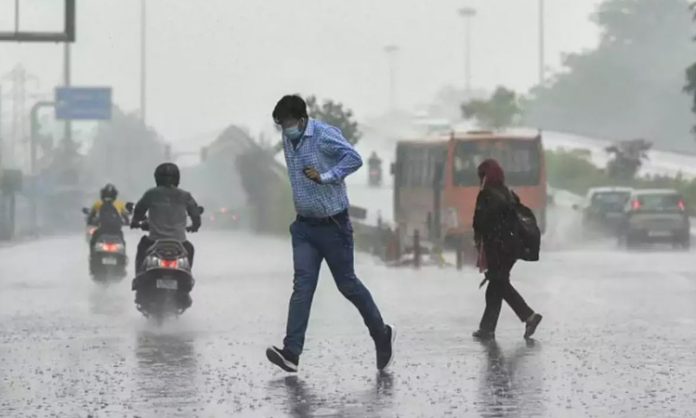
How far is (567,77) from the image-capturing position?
570ft

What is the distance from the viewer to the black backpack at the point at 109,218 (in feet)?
87.4

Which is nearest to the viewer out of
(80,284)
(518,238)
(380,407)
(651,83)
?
(380,407)

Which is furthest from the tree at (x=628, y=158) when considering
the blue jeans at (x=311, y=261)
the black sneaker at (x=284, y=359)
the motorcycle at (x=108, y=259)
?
the black sneaker at (x=284, y=359)

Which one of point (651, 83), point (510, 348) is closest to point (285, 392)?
point (510, 348)

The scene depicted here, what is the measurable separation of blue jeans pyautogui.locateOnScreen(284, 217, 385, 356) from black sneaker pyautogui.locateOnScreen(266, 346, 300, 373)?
0.04 meters

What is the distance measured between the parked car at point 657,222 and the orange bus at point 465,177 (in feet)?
9.58

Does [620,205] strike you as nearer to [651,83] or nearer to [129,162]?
[129,162]

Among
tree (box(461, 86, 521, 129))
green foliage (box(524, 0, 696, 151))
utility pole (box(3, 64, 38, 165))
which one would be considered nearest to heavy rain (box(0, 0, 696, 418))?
tree (box(461, 86, 521, 129))

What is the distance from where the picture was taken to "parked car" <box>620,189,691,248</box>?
1836 inches

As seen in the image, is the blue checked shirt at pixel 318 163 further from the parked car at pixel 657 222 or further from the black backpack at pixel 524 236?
the parked car at pixel 657 222

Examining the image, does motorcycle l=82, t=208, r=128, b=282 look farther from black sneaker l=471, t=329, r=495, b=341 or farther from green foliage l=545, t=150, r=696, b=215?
green foliage l=545, t=150, r=696, b=215

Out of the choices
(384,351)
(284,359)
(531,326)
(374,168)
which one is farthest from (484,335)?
(374,168)

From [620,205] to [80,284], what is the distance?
3193 centimetres

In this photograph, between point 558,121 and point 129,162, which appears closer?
point 129,162
